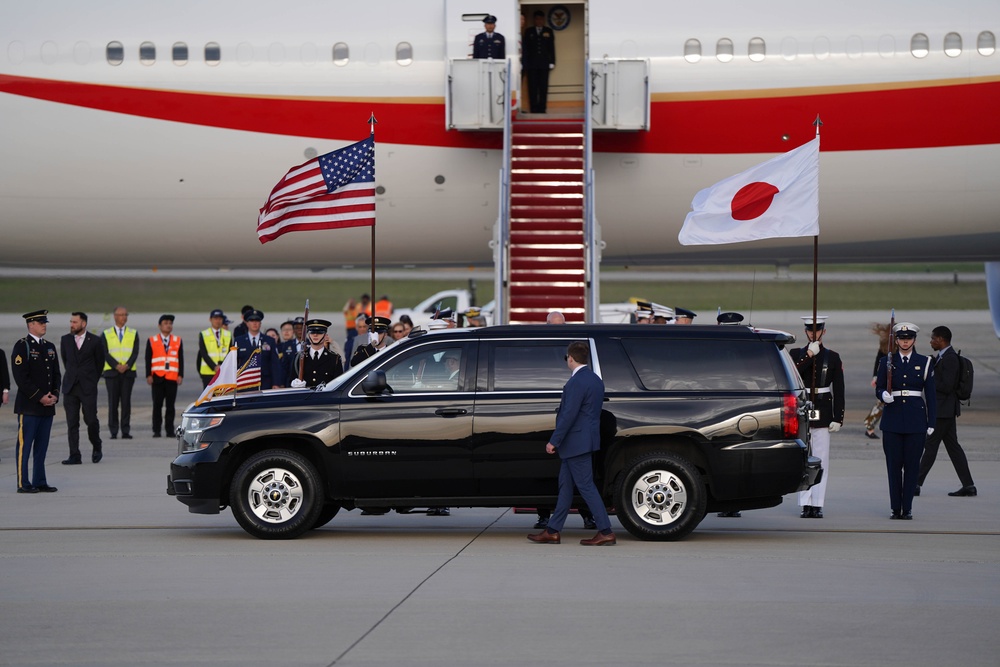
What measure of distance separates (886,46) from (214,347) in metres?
11.3

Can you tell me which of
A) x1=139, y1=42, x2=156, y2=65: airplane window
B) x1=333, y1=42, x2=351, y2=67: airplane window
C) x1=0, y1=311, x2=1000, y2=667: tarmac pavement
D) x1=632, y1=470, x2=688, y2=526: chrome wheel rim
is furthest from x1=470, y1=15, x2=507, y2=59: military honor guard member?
x1=632, y1=470, x2=688, y2=526: chrome wheel rim

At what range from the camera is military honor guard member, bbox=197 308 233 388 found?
1962 cm

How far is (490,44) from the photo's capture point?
62.6 feet

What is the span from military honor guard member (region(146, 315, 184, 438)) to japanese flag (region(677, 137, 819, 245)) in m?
9.19

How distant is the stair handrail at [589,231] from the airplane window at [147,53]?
664 cm

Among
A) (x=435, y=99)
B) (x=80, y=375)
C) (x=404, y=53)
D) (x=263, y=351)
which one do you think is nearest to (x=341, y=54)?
(x=404, y=53)

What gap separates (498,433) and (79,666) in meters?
4.73

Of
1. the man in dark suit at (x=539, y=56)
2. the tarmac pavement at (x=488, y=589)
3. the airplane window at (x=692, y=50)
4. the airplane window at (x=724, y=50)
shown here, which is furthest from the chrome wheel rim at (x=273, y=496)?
the airplane window at (x=724, y=50)

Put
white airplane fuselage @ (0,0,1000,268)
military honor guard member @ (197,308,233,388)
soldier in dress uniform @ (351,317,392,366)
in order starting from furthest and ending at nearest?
military honor guard member @ (197,308,233,388), white airplane fuselage @ (0,0,1000,268), soldier in dress uniform @ (351,317,392,366)

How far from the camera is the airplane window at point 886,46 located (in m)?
19.3

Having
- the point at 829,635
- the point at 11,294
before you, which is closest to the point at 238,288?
the point at 11,294

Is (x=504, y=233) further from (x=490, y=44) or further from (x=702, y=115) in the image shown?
(x=702, y=115)

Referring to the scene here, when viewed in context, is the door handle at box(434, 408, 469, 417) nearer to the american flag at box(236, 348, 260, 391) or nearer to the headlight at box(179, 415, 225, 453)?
the headlight at box(179, 415, 225, 453)

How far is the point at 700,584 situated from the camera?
892 centimetres
